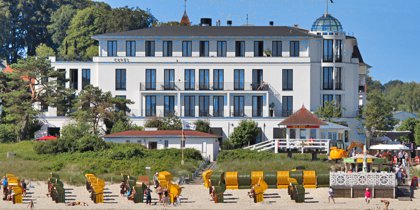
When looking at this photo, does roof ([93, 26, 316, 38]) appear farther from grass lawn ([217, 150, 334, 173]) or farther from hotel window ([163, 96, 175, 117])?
grass lawn ([217, 150, 334, 173])

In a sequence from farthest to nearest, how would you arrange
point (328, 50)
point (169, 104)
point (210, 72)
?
point (328, 50) < point (210, 72) < point (169, 104)

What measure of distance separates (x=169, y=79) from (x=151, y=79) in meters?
1.42

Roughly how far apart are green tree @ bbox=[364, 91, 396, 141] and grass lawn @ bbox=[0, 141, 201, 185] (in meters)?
21.9

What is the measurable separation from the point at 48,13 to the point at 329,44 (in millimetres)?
60202

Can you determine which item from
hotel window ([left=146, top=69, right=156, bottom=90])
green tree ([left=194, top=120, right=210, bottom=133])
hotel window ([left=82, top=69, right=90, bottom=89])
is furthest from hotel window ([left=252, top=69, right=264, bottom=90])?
hotel window ([left=82, top=69, right=90, bottom=89])

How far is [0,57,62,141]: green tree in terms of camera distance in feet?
327

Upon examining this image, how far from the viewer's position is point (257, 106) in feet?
335

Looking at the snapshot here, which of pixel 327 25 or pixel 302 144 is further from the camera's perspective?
pixel 327 25

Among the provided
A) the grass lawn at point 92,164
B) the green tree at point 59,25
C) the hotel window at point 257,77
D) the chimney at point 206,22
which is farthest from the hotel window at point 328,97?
the green tree at point 59,25

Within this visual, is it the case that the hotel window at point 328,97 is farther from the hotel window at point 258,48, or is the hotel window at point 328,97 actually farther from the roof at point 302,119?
the roof at point 302,119

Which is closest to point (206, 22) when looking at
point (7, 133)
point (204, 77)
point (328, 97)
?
point (204, 77)

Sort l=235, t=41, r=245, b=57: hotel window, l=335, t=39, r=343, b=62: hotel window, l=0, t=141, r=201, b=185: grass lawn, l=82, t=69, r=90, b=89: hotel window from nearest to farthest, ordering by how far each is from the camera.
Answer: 1. l=0, t=141, r=201, b=185: grass lawn
2. l=235, t=41, r=245, b=57: hotel window
3. l=82, t=69, r=90, b=89: hotel window
4. l=335, t=39, r=343, b=62: hotel window

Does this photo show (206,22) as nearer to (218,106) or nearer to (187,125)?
(218,106)

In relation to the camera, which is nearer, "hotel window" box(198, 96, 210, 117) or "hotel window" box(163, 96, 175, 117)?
"hotel window" box(198, 96, 210, 117)
